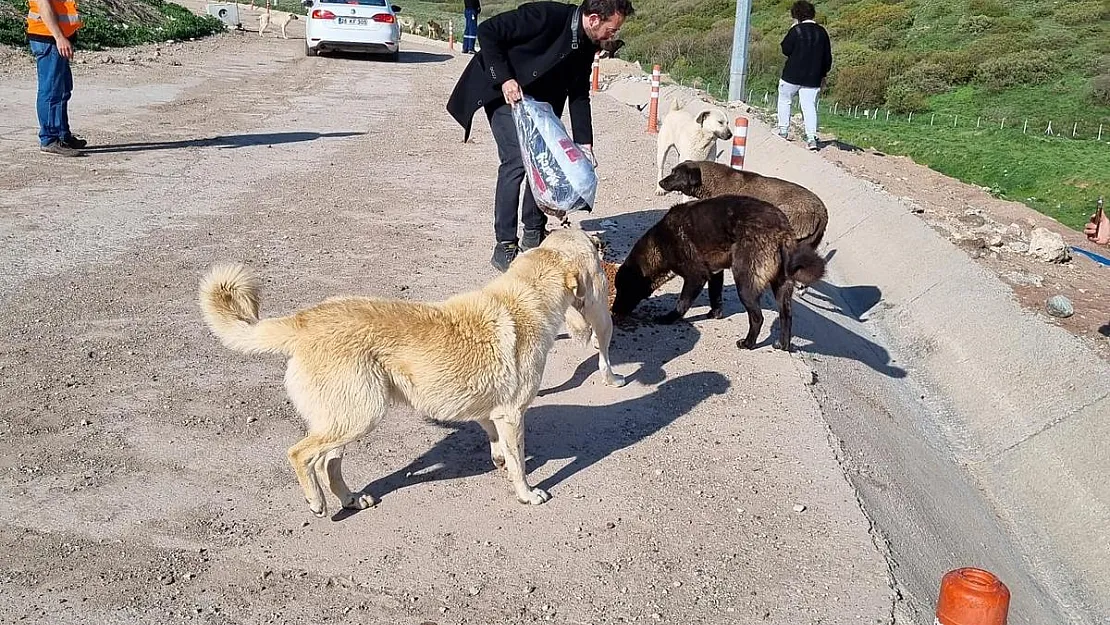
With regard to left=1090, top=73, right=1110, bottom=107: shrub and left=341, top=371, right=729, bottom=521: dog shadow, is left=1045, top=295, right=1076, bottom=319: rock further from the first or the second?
left=1090, top=73, right=1110, bottom=107: shrub

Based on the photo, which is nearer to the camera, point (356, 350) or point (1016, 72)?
point (356, 350)

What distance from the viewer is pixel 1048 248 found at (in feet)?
31.0

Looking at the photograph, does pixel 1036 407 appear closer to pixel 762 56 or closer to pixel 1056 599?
pixel 1056 599

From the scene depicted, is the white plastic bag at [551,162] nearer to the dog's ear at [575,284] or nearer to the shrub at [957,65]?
the dog's ear at [575,284]

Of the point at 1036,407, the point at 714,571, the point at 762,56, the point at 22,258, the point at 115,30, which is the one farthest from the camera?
the point at 762,56

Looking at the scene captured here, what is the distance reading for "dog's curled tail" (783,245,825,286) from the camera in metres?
6.51

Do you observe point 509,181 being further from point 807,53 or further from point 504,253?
point 807,53

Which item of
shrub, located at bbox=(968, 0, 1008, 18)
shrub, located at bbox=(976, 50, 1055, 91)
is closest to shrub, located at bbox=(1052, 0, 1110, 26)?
shrub, located at bbox=(968, 0, 1008, 18)

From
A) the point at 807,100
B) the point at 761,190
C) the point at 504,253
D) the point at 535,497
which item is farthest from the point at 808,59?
the point at 535,497

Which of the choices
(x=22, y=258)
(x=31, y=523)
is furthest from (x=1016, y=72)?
(x=31, y=523)

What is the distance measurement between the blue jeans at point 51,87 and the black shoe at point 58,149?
1.5 inches

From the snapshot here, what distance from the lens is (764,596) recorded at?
3.96 metres

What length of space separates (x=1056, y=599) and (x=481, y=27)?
202 inches

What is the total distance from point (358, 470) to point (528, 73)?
3308 millimetres
